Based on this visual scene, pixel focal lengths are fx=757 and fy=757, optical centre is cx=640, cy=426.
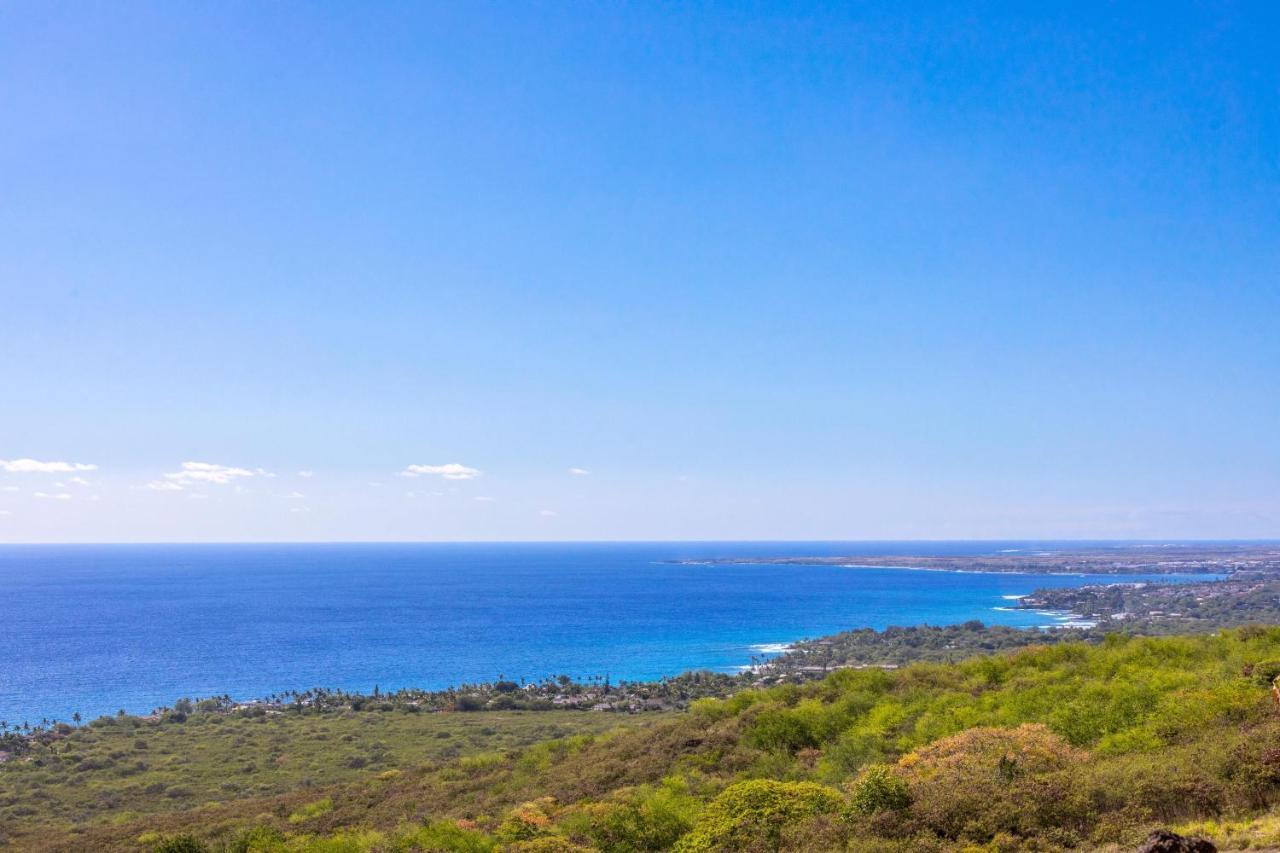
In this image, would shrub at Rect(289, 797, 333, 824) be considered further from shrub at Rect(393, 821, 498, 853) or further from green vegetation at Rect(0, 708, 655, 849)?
shrub at Rect(393, 821, 498, 853)

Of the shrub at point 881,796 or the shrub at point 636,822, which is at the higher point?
the shrub at point 881,796

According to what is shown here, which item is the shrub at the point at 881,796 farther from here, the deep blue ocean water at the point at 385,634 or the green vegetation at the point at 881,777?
the deep blue ocean water at the point at 385,634

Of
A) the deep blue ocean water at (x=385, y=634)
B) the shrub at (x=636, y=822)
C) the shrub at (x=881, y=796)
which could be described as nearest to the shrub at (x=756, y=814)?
the shrub at (x=636, y=822)

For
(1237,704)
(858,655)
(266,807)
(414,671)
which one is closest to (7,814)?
(266,807)

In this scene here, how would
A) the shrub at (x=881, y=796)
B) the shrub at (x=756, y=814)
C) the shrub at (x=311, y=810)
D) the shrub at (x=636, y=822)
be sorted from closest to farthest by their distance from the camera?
1. the shrub at (x=881, y=796)
2. the shrub at (x=756, y=814)
3. the shrub at (x=636, y=822)
4. the shrub at (x=311, y=810)

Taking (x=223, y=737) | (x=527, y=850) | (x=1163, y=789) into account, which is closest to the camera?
(x=1163, y=789)

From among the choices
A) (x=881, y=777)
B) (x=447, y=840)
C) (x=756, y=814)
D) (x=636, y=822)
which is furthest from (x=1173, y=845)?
(x=447, y=840)

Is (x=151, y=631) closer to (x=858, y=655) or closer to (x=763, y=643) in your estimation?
(x=763, y=643)
